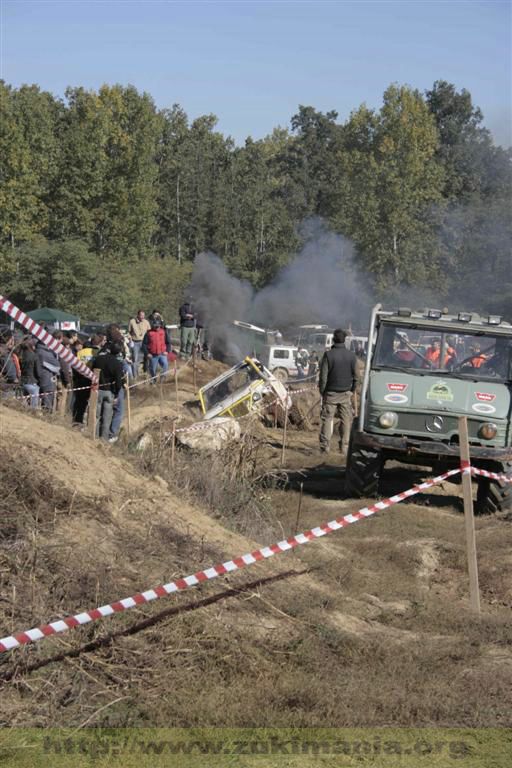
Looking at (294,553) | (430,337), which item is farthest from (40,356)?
(294,553)

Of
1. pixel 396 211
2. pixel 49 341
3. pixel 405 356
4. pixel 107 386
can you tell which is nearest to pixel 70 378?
pixel 107 386

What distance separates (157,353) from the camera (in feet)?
76.5

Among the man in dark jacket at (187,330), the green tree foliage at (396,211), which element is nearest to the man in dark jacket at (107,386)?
the man in dark jacket at (187,330)

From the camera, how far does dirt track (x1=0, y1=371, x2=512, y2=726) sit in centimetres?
594

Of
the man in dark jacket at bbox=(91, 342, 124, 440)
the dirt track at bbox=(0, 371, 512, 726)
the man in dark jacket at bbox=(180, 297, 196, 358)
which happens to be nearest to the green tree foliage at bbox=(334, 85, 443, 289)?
the man in dark jacket at bbox=(180, 297, 196, 358)

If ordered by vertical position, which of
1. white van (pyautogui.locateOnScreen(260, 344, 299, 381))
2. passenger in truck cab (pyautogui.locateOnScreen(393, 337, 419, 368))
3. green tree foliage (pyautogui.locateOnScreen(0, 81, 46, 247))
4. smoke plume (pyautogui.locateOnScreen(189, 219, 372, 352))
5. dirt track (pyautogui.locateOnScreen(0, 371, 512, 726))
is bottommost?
white van (pyautogui.locateOnScreen(260, 344, 299, 381))

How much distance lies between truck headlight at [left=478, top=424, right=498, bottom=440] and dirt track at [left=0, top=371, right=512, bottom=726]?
2.33 meters

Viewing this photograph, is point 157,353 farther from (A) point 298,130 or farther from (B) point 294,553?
(A) point 298,130

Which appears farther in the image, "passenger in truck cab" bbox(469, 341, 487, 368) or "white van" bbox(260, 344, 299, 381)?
"white van" bbox(260, 344, 299, 381)

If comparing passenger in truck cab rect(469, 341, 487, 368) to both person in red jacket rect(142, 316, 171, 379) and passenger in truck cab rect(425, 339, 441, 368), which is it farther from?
person in red jacket rect(142, 316, 171, 379)

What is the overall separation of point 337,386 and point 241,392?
3.00 metres

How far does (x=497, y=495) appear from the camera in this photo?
482 inches

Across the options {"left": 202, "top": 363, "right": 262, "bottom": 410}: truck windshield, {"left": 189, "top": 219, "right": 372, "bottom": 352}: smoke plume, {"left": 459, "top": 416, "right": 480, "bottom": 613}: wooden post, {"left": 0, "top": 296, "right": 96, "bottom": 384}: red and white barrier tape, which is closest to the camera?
{"left": 459, "top": 416, "right": 480, "bottom": 613}: wooden post

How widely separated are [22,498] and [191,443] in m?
6.14
